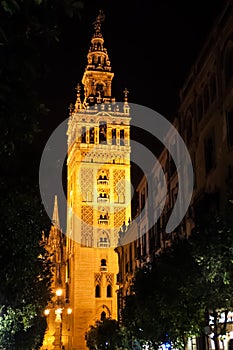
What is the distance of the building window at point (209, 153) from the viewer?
34094mm

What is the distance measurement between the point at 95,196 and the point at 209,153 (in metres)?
61.3

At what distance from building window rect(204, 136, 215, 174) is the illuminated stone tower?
193 ft

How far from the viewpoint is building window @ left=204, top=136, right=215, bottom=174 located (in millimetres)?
34094

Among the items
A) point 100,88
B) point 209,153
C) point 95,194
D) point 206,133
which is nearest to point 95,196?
point 95,194

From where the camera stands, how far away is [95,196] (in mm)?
95250

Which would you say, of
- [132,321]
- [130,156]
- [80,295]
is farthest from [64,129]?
[132,321]

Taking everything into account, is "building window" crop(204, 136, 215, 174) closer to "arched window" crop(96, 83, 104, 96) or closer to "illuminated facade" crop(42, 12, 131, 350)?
"illuminated facade" crop(42, 12, 131, 350)

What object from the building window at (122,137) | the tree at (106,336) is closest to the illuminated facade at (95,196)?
the building window at (122,137)

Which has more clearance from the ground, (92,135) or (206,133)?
(92,135)

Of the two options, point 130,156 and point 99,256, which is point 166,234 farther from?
point 130,156

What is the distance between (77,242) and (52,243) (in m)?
31.1

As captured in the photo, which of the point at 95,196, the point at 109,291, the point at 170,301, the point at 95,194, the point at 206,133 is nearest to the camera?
the point at 170,301

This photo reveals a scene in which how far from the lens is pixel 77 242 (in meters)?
92.8

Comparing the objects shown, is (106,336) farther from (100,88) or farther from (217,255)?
(100,88)
